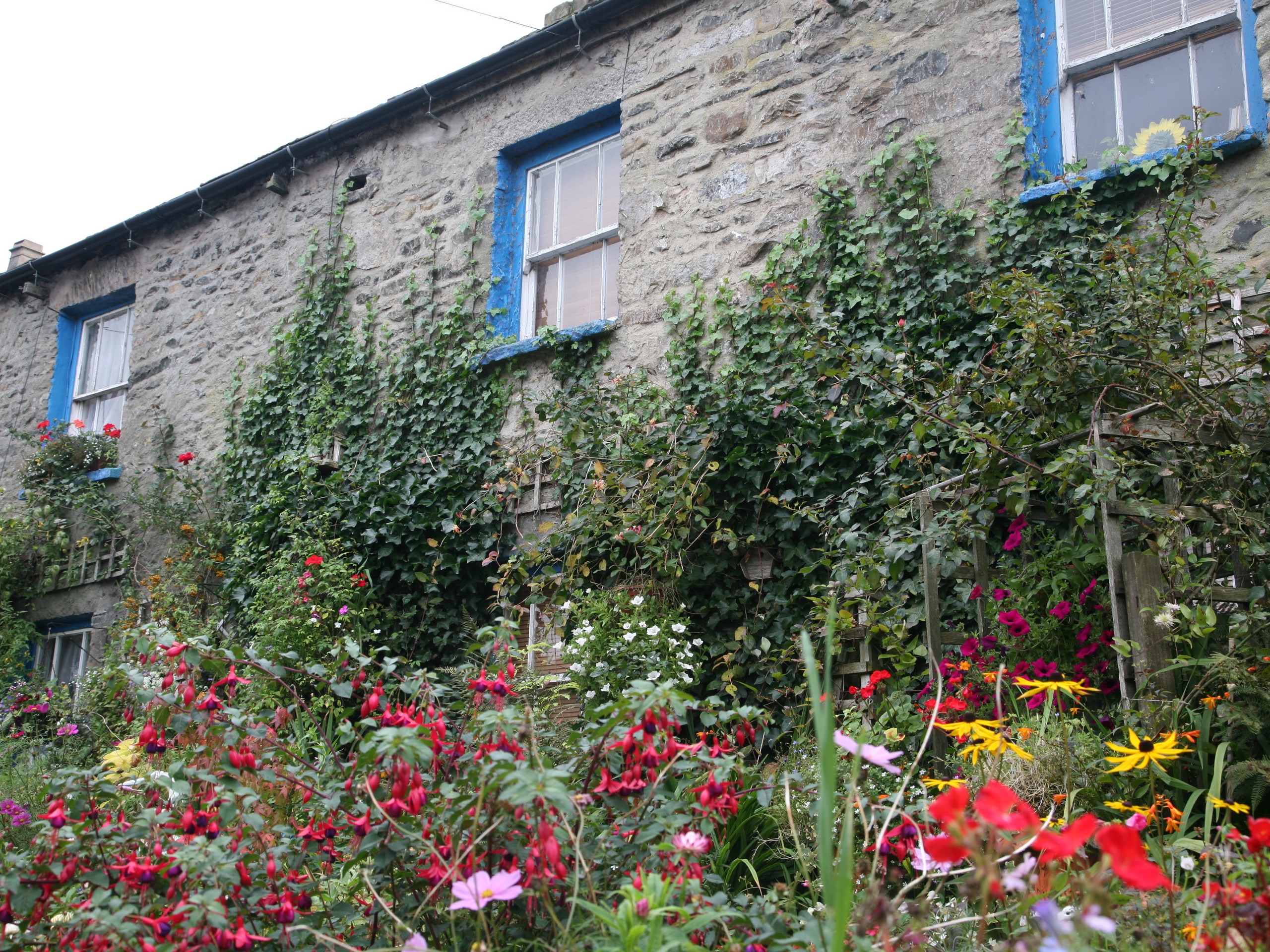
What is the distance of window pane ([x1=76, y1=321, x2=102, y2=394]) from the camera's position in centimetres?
886

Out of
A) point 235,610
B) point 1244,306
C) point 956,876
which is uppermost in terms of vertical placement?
point 1244,306

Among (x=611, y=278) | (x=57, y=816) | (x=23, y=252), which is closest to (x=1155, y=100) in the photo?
(x=611, y=278)

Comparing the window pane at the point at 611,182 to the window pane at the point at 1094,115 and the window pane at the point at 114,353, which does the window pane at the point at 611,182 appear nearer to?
the window pane at the point at 1094,115

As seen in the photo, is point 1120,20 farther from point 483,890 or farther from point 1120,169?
point 483,890

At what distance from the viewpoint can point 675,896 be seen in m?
1.62

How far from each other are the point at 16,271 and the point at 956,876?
9976 mm

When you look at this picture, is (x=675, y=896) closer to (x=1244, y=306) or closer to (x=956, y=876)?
(x=956, y=876)

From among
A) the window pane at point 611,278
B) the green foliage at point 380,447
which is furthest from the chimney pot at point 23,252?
the window pane at point 611,278

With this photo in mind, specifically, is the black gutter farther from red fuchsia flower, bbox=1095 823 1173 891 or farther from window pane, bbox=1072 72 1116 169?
red fuchsia flower, bbox=1095 823 1173 891

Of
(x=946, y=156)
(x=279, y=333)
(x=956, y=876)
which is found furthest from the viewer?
(x=279, y=333)

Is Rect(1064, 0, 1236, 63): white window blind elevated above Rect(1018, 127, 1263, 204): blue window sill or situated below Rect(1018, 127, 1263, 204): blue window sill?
above

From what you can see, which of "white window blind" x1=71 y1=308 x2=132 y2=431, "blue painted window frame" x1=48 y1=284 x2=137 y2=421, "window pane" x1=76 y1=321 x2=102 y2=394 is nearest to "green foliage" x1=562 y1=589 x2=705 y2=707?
"white window blind" x1=71 y1=308 x2=132 y2=431

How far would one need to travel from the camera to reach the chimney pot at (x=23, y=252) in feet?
31.3

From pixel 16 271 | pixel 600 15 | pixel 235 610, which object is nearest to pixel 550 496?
pixel 235 610
